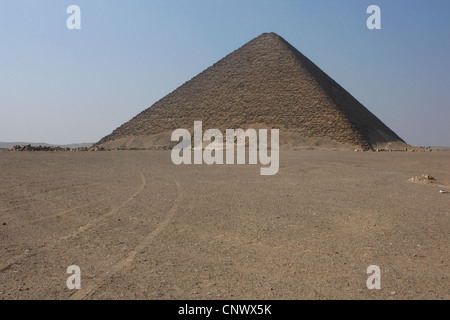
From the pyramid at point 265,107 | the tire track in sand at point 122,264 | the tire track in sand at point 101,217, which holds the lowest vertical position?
the tire track in sand at point 122,264

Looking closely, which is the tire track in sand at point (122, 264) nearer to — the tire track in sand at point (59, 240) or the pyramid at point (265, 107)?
the tire track in sand at point (59, 240)

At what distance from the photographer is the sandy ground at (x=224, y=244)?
12.8 ft

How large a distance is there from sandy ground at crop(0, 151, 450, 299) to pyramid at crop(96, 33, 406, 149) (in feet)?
116

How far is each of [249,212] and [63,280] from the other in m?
4.14

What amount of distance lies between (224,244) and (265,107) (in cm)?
4920

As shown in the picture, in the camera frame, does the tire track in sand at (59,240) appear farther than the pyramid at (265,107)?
No

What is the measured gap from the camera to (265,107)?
53.6 m

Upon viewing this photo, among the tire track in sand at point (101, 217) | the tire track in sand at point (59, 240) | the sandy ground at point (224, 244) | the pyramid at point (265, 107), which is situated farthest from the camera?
Answer: the pyramid at point (265, 107)

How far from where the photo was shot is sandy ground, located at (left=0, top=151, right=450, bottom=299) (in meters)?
3.90

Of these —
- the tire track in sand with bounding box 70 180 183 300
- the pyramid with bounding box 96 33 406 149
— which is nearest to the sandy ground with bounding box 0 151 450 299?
the tire track in sand with bounding box 70 180 183 300

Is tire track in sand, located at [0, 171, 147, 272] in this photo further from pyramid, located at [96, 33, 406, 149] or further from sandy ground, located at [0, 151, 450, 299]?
pyramid, located at [96, 33, 406, 149]

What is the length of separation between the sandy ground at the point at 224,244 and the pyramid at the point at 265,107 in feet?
116

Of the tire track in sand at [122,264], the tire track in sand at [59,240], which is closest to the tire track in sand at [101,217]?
the tire track in sand at [59,240]
